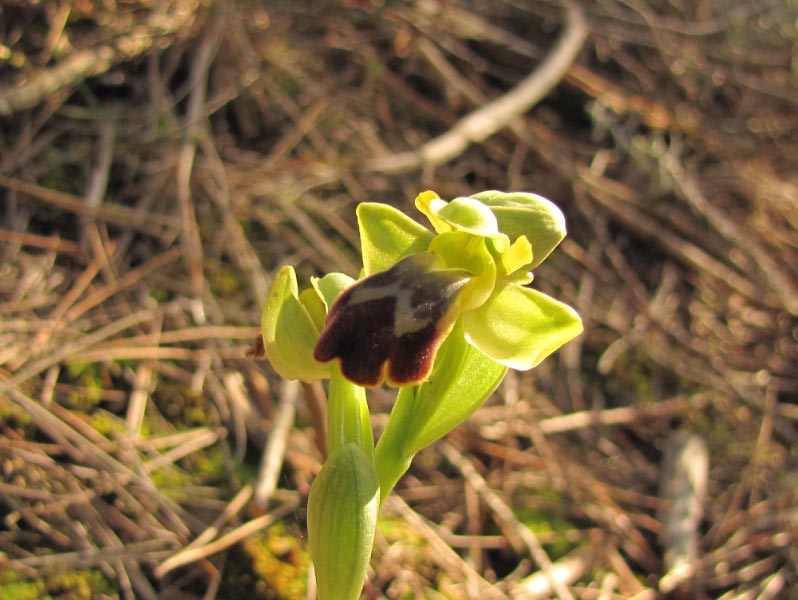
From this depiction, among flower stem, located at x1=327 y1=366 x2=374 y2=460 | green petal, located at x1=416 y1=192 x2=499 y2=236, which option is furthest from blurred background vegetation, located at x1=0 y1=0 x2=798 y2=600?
green petal, located at x1=416 y1=192 x2=499 y2=236

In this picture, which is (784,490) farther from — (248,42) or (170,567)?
(248,42)

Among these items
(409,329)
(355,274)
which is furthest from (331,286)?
(355,274)

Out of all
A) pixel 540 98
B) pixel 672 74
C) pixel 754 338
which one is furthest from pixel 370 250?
pixel 672 74

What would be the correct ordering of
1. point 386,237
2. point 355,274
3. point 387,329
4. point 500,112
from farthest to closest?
point 500,112 → point 355,274 → point 386,237 → point 387,329

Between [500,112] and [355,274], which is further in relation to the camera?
[500,112]

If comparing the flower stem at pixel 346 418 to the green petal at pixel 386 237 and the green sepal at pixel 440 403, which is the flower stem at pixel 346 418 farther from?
the green petal at pixel 386 237

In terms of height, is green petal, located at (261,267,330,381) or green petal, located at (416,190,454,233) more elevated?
green petal, located at (416,190,454,233)

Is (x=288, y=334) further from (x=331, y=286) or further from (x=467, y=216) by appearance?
(x=467, y=216)

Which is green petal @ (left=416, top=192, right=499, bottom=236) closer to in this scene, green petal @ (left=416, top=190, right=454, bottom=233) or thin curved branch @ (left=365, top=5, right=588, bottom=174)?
green petal @ (left=416, top=190, right=454, bottom=233)
